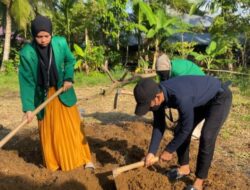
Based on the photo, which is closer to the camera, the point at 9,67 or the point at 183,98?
the point at 183,98

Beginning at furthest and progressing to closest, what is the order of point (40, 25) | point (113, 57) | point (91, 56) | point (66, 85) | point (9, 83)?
point (113, 57) < point (91, 56) < point (9, 83) < point (66, 85) < point (40, 25)

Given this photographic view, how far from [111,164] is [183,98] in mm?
1798

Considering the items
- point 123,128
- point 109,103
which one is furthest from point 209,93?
point 109,103

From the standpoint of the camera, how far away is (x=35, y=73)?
4.14 metres

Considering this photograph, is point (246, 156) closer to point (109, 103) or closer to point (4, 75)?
point (109, 103)

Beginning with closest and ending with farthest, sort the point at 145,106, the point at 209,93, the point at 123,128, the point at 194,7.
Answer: the point at 145,106, the point at 209,93, the point at 123,128, the point at 194,7

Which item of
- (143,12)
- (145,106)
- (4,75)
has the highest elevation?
Answer: (143,12)

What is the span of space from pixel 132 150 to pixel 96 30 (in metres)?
11.0

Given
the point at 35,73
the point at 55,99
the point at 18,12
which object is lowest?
the point at 55,99

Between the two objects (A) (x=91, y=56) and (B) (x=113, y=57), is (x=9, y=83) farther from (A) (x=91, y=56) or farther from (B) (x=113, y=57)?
(B) (x=113, y=57)

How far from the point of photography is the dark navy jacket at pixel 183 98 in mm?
3092

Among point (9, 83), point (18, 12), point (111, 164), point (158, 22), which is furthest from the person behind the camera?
point (18, 12)

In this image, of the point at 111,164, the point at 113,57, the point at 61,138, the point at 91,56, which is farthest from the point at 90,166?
the point at 113,57

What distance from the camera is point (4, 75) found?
49.0 feet
